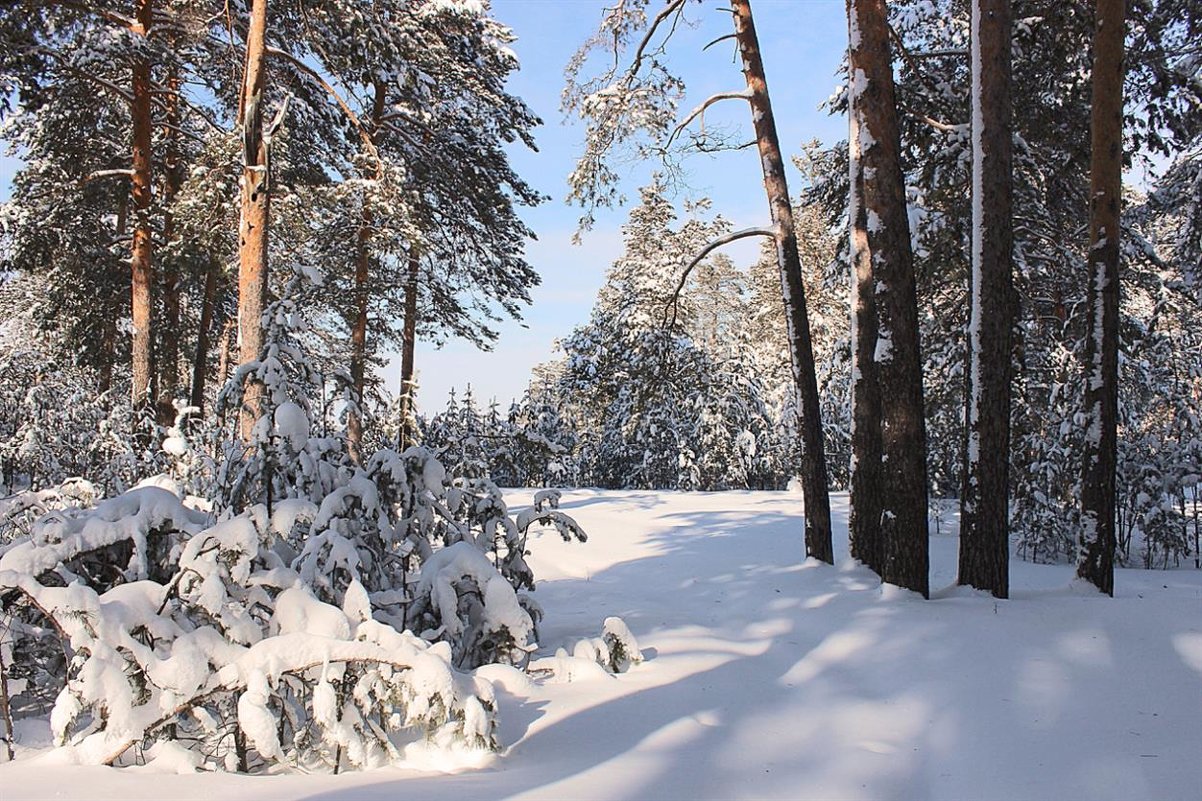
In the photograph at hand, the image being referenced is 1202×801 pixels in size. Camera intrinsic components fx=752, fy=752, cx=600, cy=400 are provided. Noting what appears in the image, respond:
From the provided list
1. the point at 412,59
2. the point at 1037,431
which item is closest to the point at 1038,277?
the point at 1037,431

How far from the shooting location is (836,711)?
3309 millimetres

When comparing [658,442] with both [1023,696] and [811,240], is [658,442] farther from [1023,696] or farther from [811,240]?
[1023,696]

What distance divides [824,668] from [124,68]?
1483 centimetres

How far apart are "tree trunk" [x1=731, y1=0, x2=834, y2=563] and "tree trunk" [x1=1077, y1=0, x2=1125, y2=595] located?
2144mm

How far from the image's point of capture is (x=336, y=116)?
11859 mm

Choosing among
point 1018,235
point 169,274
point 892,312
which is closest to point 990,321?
point 892,312

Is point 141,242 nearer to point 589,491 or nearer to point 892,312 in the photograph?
point 589,491

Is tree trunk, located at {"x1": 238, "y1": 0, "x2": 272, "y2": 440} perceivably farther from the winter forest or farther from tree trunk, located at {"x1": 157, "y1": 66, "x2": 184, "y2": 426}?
tree trunk, located at {"x1": 157, "y1": 66, "x2": 184, "y2": 426}

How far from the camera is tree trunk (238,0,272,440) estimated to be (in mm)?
7688

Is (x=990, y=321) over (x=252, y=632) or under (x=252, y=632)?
over

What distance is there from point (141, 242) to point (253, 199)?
720 cm

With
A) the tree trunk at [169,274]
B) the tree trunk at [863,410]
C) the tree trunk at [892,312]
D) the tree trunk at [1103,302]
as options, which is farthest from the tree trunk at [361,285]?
the tree trunk at [1103,302]

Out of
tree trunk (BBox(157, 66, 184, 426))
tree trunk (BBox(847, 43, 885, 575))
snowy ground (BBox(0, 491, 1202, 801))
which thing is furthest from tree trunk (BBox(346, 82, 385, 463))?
snowy ground (BBox(0, 491, 1202, 801))

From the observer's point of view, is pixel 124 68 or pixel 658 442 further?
pixel 658 442
